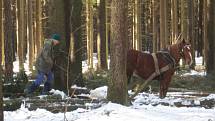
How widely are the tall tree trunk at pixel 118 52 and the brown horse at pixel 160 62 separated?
9.72ft

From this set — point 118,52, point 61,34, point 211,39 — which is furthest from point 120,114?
point 211,39

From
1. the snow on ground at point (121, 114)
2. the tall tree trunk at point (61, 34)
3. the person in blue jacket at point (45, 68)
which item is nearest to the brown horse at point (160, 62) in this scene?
the tall tree trunk at point (61, 34)

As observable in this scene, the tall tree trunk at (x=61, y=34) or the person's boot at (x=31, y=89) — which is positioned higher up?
the tall tree trunk at (x=61, y=34)

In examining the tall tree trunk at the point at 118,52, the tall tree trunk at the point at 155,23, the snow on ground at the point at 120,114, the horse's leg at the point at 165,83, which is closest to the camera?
the snow on ground at the point at 120,114

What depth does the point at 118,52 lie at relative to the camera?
10328 millimetres

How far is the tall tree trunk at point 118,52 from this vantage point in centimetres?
1021

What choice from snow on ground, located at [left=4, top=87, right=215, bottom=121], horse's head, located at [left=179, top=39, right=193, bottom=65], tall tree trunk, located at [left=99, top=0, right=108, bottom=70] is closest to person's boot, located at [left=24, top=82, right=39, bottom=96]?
snow on ground, located at [left=4, top=87, right=215, bottom=121]

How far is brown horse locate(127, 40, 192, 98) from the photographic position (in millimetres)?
13500

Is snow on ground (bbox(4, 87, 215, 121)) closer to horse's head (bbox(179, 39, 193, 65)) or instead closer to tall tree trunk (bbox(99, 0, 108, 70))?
horse's head (bbox(179, 39, 193, 65))

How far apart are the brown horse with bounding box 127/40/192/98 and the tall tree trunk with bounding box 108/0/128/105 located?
2.96 metres

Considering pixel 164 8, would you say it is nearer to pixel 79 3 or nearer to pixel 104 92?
pixel 79 3

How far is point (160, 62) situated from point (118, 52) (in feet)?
11.5

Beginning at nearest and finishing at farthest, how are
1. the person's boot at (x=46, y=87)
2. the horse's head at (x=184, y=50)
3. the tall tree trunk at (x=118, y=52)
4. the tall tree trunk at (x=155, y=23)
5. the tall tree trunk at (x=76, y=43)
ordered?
1. the tall tree trunk at (x=118, y=52)
2. the person's boot at (x=46, y=87)
3. the horse's head at (x=184, y=50)
4. the tall tree trunk at (x=76, y=43)
5. the tall tree trunk at (x=155, y=23)

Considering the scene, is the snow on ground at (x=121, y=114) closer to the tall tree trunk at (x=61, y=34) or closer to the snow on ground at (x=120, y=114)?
the snow on ground at (x=120, y=114)
